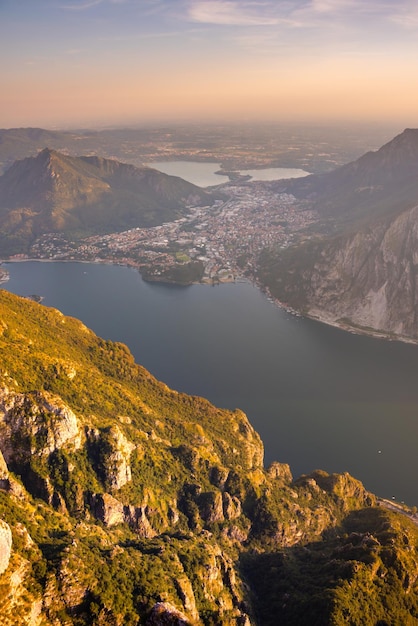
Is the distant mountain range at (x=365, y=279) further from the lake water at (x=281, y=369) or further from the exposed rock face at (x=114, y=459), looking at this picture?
the exposed rock face at (x=114, y=459)

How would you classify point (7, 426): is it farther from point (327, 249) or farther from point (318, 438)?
point (327, 249)

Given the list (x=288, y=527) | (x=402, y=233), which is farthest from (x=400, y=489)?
(x=402, y=233)

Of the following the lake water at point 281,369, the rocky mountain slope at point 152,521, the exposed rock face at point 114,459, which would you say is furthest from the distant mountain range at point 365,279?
the exposed rock face at point 114,459

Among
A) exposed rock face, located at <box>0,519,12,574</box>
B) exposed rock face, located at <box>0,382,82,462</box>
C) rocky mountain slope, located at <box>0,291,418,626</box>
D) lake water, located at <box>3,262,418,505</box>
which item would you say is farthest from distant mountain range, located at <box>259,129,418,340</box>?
exposed rock face, located at <box>0,519,12,574</box>

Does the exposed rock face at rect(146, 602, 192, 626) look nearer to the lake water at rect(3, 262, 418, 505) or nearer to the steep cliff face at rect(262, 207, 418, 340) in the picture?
the lake water at rect(3, 262, 418, 505)

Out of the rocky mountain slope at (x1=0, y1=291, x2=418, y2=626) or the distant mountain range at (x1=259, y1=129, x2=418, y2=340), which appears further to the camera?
the distant mountain range at (x1=259, y1=129, x2=418, y2=340)

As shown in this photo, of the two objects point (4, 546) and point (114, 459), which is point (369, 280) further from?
point (4, 546)
